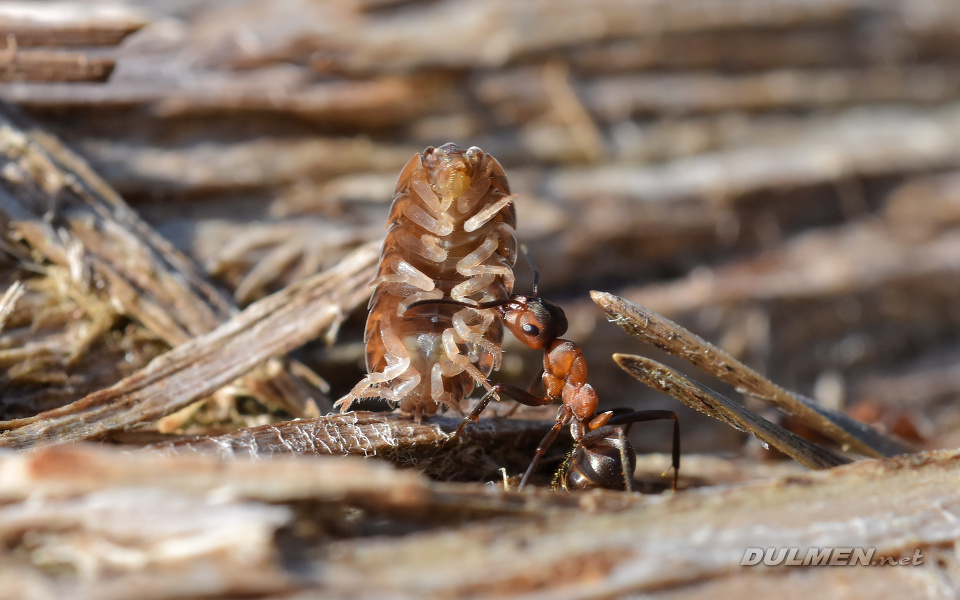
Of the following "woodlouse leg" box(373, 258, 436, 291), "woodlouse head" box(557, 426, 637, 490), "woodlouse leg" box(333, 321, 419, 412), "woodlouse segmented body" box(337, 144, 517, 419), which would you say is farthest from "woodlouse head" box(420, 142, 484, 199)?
"woodlouse head" box(557, 426, 637, 490)

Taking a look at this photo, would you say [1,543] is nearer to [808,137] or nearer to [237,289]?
[237,289]

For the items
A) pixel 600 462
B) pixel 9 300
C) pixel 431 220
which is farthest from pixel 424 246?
pixel 9 300

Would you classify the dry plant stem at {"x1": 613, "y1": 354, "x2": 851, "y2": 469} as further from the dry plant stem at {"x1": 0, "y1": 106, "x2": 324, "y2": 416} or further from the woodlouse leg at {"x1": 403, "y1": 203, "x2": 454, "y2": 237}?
the dry plant stem at {"x1": 0, "y1": 106, "x2": 324, "y2": 416}

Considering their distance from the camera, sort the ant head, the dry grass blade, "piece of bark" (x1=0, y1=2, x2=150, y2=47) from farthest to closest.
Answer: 1. "piece of bark" (x1=0, y1=2, x2=150, y2=47)
2. the ant head
3. the dry grass blade

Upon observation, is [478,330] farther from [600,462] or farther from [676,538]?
[676,538]

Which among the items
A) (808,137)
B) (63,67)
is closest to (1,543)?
(63,67)
